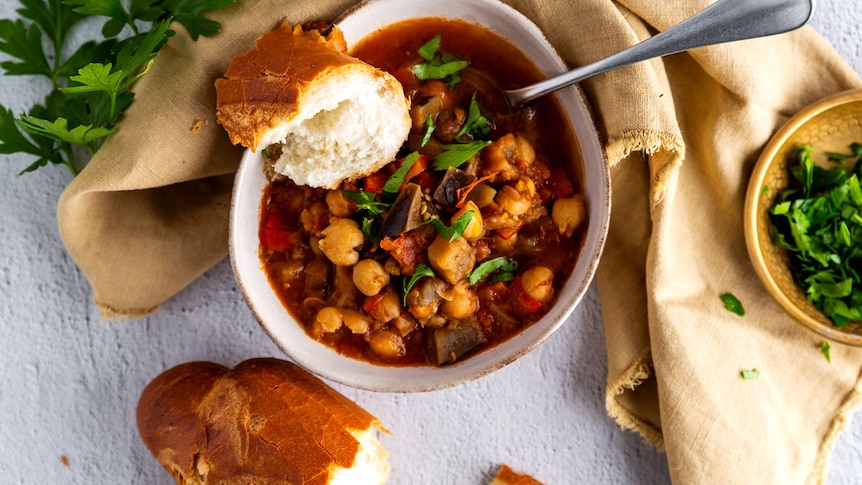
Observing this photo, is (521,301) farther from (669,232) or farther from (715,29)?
(715,29)

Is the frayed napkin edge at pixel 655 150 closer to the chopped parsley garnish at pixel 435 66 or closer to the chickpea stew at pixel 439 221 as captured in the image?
the chickpea stew at pixel 439 221

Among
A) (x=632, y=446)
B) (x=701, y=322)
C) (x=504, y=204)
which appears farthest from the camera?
(x=632, y=446)

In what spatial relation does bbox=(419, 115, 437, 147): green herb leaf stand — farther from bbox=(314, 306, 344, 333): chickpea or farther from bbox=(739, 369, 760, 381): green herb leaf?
bbox=(739, 369, 760, 381): green herb leaf

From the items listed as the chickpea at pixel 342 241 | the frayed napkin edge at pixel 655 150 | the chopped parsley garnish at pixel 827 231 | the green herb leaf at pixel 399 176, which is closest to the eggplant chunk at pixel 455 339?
the chickpea at pixel 342 241

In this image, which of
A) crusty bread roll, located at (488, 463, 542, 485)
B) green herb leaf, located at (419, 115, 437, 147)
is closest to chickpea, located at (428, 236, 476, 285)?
green herb leaf, located at (419, 115, 437, 147)

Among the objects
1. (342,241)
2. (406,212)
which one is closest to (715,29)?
(406,212)

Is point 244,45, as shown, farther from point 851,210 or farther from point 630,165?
point 851,210

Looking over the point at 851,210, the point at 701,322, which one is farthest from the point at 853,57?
the point at 701,322
